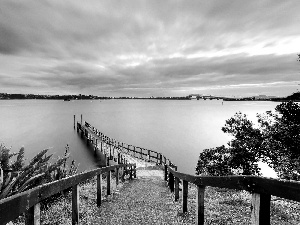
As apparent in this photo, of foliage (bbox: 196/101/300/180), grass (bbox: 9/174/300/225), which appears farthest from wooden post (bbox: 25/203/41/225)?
foliage (bbox: 196/101/300/180)

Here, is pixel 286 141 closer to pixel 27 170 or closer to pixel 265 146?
pixel 265 146

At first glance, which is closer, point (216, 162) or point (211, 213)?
point (211, 213)

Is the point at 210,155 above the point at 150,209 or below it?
below

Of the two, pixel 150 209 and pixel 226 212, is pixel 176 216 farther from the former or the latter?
pixel 226 212

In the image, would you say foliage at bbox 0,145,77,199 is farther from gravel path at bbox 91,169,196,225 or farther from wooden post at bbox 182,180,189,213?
wooden post at bbox 182,180,189,213

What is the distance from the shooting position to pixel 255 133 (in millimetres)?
14680

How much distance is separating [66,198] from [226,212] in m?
4.33

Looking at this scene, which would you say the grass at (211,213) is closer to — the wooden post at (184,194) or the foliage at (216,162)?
the wooden post at (184,194)

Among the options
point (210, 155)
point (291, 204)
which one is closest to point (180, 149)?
point (210, 155)

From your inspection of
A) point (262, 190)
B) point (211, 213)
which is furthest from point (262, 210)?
point (211, 213)

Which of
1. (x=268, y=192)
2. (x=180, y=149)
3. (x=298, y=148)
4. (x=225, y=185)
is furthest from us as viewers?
(x=180, y=149)

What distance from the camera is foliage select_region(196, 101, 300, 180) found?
11359mm

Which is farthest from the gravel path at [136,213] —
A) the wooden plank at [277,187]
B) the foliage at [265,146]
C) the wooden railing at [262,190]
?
Answer: the foliage at [265,146]

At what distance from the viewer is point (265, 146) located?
44.7 ft
